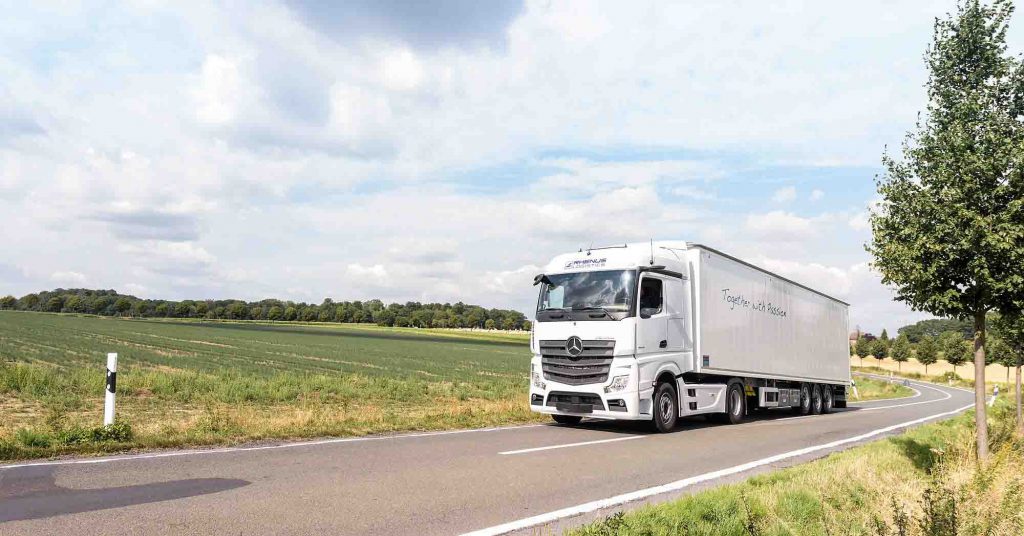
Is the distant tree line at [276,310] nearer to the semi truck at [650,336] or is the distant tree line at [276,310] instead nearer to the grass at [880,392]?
the grass at [880,392]

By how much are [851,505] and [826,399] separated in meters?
17.1

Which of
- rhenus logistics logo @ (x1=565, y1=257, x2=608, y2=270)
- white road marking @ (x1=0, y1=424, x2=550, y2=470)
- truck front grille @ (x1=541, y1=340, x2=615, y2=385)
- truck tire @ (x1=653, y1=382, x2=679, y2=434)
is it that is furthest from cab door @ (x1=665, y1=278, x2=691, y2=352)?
white road marking @ (x1=0, y1=424, x2=550, y2=470)

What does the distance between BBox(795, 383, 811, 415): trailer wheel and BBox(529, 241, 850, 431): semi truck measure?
328cm

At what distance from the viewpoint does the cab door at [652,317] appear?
12.1m

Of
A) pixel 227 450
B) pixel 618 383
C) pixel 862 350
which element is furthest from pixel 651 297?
pixel 862 350

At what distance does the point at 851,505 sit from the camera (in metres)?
6.38

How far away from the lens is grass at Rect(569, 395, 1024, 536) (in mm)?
5066

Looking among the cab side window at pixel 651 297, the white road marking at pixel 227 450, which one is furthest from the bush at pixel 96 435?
the cab side window at pixel 651 297

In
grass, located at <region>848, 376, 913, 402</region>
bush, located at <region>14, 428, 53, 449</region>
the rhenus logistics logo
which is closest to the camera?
bush, located at <region>14, 428, 53, 449</region>

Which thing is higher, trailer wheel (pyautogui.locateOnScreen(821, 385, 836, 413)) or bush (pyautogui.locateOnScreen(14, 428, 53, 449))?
bush (pyautogui.locateOnScreen(14, 428, 53, 449))

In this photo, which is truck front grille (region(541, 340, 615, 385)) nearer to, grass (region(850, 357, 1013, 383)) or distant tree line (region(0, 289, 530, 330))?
grass (region(850, 357, 1013, 383))

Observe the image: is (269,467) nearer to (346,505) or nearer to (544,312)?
(346,505)

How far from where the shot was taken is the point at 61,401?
1462 cm

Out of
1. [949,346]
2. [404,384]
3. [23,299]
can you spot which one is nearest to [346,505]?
[404,384]
